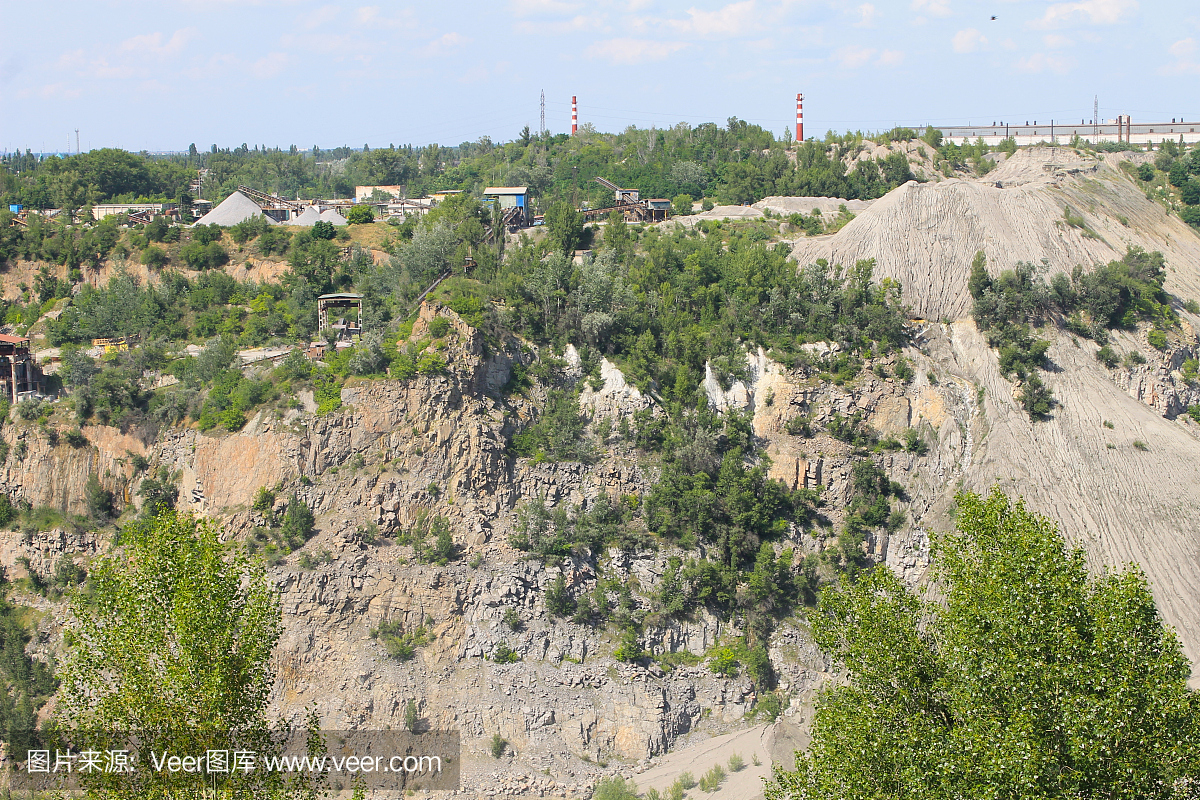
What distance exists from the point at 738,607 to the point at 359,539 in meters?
14.2

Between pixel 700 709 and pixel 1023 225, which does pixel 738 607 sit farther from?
pixel 1023 225

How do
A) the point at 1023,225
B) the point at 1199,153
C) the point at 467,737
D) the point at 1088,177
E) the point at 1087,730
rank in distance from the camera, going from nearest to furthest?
the point at 1087,730, the point at 467,737, the point at 1023,225, the point at 1088,177, the point at 1199,153

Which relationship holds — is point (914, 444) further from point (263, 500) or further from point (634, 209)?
point (263, 500)

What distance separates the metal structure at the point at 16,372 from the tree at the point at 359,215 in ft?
61.1

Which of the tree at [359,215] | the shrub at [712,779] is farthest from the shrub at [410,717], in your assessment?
the tree at [359,215]

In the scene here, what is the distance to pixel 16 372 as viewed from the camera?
38906 millimetres

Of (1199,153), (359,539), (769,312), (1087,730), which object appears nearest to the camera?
(1087,730)

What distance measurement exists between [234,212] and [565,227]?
68.5ft

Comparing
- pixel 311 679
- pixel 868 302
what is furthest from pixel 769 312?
pixel 311 679

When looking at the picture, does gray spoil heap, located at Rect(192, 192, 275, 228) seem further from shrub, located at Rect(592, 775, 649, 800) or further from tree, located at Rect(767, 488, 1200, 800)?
tree, located at Rect(767, 488, 1200, 800)

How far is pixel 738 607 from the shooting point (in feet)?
113

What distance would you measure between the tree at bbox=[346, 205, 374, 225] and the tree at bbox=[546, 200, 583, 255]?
1252 centimetres

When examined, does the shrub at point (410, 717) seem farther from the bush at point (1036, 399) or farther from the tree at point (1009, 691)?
the bush at point (1036, 399)

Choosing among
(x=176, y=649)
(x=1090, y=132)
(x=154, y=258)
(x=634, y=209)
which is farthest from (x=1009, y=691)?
(x=1090, y=132)
